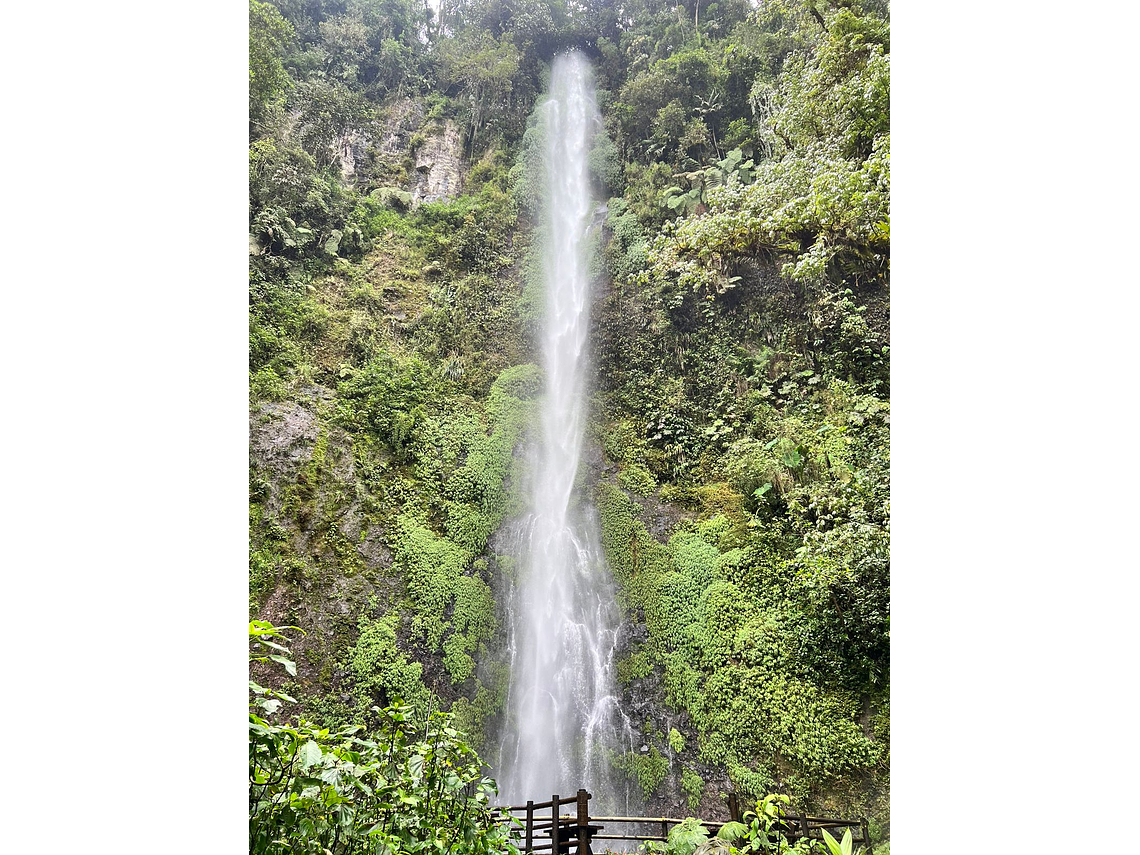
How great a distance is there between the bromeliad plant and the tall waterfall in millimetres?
3034

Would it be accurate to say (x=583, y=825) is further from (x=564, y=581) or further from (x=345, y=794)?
(x=345, y=794)

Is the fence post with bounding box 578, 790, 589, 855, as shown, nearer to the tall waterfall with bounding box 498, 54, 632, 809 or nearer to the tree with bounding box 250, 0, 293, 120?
the tall waterfall with bounding box 498, 54, 632, 809

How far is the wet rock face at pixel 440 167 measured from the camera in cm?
672

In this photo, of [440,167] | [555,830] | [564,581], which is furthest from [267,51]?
[555,830]

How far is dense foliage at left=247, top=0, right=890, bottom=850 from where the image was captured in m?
4.62

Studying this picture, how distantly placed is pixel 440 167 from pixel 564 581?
4281 millimetres

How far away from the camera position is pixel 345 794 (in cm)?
138

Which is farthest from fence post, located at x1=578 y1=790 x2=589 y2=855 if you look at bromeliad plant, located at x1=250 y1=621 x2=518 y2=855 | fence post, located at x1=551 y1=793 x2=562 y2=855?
bromeliad plant, located at x1=250 y1=621 x2=518 y2=855
